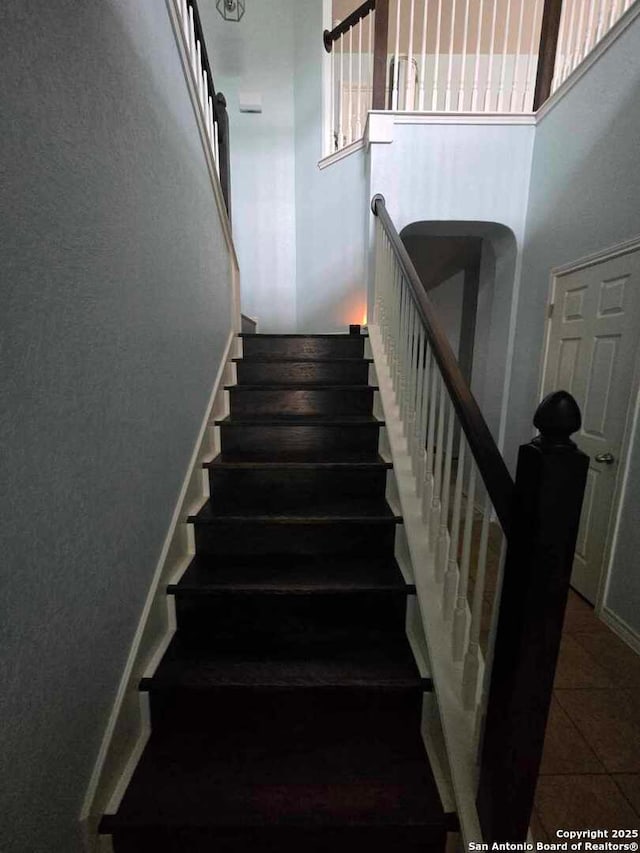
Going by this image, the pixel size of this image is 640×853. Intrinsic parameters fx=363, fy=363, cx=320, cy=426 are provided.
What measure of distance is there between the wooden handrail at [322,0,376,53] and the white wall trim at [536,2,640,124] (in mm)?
1391

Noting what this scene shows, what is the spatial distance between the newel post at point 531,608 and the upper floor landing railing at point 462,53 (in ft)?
7.86

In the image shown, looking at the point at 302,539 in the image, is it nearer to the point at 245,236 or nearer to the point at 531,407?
the point at 531,407

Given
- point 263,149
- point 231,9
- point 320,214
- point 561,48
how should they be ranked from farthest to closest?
point 263,149 < point 320,214 < point 231,9 < point 561,48

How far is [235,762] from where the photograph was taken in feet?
3.25

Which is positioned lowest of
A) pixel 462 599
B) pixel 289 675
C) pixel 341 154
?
pixel 289 675

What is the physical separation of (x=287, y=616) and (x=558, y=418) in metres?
1.10

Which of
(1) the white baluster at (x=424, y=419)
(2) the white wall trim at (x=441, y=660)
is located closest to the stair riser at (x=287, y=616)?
(2) the white wall trim at (x=441, y=660)

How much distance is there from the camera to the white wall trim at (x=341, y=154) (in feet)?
9.14

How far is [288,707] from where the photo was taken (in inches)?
43.2

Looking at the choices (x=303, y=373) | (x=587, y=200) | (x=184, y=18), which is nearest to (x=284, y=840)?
(x=303, y=373)

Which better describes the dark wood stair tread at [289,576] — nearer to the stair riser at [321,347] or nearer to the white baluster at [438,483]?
the white baluster at [438,483]

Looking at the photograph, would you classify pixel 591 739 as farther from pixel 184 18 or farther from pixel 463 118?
pixel 463 118

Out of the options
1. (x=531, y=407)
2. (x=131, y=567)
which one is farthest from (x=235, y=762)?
(x=531, y=407)

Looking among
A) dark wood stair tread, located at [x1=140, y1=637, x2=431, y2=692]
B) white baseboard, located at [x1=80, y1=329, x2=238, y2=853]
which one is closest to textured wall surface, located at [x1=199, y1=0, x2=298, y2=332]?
white baseboard, located at [x1=80, y1=329, x2=238, y2=853]
